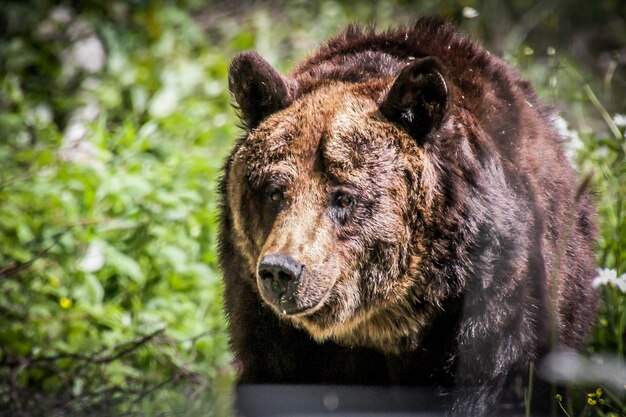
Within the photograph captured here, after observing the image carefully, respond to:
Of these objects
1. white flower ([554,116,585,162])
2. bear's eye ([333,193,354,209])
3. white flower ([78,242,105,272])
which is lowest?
white flower ([78,242,105,272])

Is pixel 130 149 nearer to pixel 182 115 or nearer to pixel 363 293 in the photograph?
pixel 182 115

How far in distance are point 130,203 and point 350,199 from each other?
10.1ft

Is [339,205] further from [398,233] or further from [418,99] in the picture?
[418,99]

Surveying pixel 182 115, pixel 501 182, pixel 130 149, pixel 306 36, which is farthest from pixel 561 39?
pixel 501 182

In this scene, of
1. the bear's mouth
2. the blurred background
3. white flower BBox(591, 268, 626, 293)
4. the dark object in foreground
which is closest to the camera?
the bear's mouth

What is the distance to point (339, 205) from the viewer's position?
3873mm

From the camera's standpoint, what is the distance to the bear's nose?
360 cm

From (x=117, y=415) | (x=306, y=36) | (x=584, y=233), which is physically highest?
(x=306, y=36)

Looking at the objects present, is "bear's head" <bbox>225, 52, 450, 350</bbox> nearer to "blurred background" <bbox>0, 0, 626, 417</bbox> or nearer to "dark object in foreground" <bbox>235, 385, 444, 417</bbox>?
"dark object in foreground" <bbox>235, 385, 444, 417</bbox>

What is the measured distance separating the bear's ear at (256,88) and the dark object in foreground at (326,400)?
1.22m

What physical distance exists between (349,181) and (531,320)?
0.96 metres

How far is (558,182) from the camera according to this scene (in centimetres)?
423

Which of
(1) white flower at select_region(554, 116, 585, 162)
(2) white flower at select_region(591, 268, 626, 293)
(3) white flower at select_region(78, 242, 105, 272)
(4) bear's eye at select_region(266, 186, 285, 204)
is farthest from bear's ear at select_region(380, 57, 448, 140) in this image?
(3) white flower at select_region(78, 242, 105, 272)

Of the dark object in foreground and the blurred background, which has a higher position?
the blurred background
